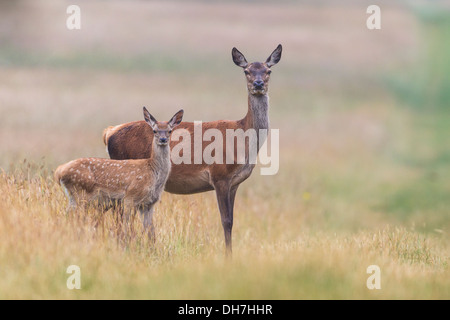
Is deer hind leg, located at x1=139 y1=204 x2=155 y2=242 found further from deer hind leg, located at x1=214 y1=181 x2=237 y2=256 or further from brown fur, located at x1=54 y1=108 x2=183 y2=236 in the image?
deer hind leg, located at x1=214 y1=181 x2=237 y2=256

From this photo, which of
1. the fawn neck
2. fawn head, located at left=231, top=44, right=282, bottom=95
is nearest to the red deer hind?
fawn head, located at left=231, top=44, right=282, bottom=95

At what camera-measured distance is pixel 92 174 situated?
30.6ft

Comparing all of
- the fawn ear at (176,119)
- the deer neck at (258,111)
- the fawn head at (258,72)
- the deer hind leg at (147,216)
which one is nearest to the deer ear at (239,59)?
the fawn head at (258,72)

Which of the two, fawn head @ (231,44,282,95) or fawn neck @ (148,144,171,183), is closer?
fawn neck @ (148,144,171,183)

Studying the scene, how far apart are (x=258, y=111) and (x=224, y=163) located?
34.6 inches

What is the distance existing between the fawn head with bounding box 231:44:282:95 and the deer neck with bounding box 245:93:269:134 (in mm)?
129

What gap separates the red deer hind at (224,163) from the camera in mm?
9712

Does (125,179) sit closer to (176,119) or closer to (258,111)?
(176,119)

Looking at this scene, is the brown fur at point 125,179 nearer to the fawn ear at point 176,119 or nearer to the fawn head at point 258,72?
the fawn ear at point 176,119

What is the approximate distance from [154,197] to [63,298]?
2.47 meters

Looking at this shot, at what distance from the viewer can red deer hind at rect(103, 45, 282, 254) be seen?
31.9 ft

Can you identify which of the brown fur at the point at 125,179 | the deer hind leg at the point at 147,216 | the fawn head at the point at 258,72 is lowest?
the deer hind leg at the point at 147,216

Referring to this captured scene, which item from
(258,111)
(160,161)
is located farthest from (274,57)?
(160,161)
